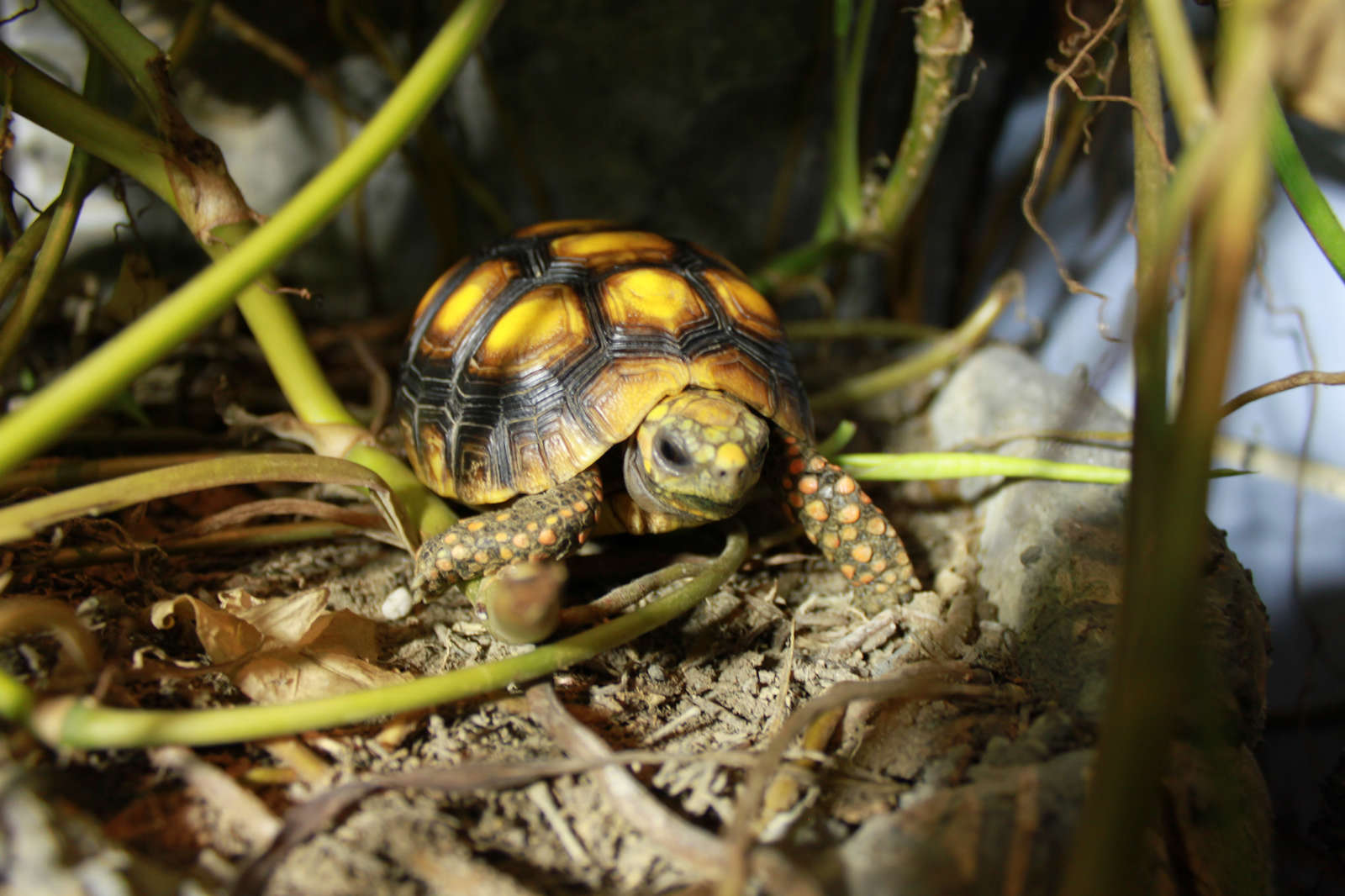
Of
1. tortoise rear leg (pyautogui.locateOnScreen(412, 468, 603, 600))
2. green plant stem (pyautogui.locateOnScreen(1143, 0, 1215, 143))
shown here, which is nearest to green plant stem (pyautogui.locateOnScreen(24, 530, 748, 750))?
tortoise rear leg (pyautogui.locateOnScreen(412, 468, 603, 600))

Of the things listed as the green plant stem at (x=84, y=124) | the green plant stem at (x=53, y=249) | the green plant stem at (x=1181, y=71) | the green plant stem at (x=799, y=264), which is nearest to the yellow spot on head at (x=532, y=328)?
the green plant stem at (x=84, y=124)

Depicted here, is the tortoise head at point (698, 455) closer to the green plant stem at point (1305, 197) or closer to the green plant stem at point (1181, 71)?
the green plant stem at point (1181, 71)

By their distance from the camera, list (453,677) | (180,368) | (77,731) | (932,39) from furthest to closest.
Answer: (180,368)
(932,39)
(453,677)
(77,731)

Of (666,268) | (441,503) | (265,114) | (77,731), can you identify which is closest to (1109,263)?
(666,268)

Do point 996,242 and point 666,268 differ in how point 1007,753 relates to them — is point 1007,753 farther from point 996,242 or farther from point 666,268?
point 996,242

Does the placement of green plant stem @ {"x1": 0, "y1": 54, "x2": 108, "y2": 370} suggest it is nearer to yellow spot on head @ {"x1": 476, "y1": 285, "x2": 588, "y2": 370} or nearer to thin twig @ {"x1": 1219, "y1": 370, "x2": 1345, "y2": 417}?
yellow spot on head @ {"x1": 476, "y1": 285, "x2": 588, "y2": 370}

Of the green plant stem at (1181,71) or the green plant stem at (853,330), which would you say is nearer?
the green plant stem at (1181,71)
